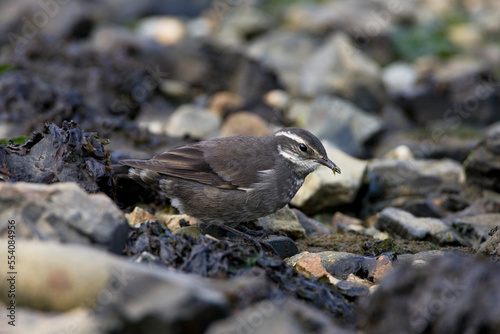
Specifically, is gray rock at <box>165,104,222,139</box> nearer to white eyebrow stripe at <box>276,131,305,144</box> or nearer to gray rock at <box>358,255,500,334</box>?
white eyebrow stripe at <box>276,131,305,144</box>

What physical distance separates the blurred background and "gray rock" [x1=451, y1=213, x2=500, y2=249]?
11.7 ft

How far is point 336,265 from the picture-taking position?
242 inches

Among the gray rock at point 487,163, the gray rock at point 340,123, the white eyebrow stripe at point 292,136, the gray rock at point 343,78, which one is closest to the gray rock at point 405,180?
the gray rock at point 487,163

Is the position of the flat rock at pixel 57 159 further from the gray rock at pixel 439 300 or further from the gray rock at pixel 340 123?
the gray rock at pixel 340 123

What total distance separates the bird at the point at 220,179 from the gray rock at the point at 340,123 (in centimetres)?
476

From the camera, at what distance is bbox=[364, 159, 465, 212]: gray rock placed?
31.8 ft

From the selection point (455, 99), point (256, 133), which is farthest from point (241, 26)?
point (256, 133)

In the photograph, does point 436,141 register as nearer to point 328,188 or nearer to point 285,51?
point 328,188

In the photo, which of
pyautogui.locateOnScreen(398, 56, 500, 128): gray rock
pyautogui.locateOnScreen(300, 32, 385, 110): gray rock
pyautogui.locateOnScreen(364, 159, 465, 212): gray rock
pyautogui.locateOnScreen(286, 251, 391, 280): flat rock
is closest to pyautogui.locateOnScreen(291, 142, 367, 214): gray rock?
pyautogui.locateOnScreen(364, 159, 465, 212): gray rock

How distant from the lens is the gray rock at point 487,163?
30.6ft

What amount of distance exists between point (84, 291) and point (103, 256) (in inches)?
10.6

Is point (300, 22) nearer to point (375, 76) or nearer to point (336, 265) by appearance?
point (375, 76)

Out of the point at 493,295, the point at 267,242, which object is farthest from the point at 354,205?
the point at 493,295

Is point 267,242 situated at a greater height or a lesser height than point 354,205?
greater
